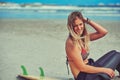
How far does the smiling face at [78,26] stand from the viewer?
299cm

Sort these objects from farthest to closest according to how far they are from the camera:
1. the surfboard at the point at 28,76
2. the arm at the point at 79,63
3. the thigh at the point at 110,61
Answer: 1. the surfboard at the point at 28,76
2. the thigh at the point at 110,61
3. the arm at the point at 79,63

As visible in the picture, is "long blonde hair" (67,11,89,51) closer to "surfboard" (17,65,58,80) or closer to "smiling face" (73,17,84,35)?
"smiling face" (73,17,84,35)

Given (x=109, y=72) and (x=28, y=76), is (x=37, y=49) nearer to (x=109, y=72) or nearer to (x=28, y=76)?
(x=28, y=76)

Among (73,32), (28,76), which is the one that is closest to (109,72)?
(73,32)

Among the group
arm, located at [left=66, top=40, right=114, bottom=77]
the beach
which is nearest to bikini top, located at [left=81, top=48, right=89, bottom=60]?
arm, located at [left=66, top=40, right=114, bottom=77]

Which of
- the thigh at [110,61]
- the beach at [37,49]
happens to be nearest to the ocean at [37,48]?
the beach at [37,49]

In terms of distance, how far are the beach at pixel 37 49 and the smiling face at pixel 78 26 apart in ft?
2.85

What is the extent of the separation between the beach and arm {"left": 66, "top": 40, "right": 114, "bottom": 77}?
2.48ft

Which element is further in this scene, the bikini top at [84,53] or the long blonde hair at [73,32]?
the bikini top at [84,53]

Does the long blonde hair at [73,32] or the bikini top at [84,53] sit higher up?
the long blonde hair at [73,32]

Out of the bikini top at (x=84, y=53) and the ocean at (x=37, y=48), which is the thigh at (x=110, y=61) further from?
the ocean at (x=37, y=48)

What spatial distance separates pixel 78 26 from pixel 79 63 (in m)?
0.31

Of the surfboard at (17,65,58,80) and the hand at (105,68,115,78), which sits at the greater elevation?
the hand at (105,68,115,78)

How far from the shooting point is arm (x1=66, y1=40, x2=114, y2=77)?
2.96 meters
